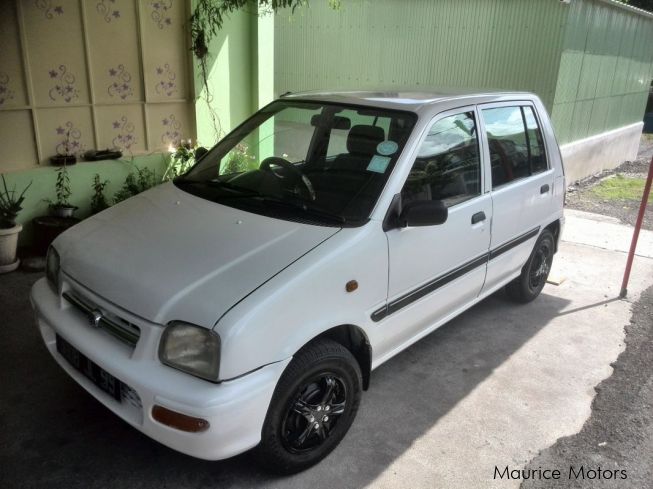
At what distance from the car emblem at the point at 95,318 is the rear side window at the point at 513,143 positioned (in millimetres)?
2603

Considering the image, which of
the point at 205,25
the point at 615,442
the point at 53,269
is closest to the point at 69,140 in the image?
A: the point at 205,25

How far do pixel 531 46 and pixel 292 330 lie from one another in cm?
731

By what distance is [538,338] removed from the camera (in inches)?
168

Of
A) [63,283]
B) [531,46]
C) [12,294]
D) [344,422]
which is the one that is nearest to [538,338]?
[344,422]

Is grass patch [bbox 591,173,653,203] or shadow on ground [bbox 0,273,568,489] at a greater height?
shadow on ground [bbox 0,273,568,489]

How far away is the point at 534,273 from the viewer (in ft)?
15.7

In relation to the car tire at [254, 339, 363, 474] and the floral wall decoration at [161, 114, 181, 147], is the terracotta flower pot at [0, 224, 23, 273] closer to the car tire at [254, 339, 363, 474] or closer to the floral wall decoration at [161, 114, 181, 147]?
the floral wall decoration at [161, 114, 181, 147]

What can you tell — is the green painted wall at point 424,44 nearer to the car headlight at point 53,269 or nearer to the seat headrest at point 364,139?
the seat headrest at point 364,139

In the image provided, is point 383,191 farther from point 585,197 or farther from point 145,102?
point 585,197

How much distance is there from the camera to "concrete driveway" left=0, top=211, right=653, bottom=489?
2.71 metres

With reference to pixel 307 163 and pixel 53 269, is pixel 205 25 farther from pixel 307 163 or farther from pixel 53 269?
pixel 53 269

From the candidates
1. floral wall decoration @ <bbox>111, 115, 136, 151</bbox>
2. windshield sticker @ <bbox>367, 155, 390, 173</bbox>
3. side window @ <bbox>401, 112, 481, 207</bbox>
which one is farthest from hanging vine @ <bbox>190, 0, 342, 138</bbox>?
windshield sticker @ <bbox>367, 155, 390, 173</bbox>

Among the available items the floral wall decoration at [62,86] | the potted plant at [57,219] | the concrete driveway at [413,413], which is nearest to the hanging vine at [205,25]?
the floral wall decoration at [62,86]

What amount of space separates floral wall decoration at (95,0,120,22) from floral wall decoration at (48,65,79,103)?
2.34ft
